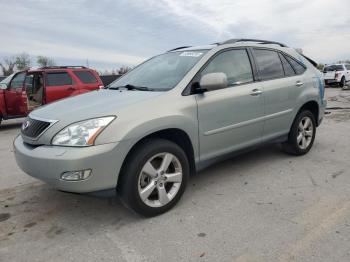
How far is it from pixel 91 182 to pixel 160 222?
0.79 meters

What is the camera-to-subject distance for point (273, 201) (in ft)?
12.3

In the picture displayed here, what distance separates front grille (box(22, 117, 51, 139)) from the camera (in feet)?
10.9

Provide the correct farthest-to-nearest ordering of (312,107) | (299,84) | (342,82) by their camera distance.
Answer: (342,82) < (312,107) < (299,84)

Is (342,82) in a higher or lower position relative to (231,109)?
lower

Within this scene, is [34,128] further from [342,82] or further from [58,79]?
[342,82]

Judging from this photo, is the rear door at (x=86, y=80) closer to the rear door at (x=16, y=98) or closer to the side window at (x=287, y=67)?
the rear door at (x=16, y=98)

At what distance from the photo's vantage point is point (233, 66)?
432 cm

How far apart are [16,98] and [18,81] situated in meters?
0.55

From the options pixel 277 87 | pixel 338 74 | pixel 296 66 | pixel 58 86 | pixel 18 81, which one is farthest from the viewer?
pixel 338 74

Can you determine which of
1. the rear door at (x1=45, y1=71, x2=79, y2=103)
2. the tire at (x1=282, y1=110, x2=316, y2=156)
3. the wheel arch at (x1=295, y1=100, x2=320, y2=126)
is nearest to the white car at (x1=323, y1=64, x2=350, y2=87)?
the rear door at (x1=45, y1=71, x2=79, y2=103)

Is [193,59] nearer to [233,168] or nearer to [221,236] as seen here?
[233,168]

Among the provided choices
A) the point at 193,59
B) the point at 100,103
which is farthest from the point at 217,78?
the point at 100,103

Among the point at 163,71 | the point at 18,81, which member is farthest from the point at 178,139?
the point at 18,81

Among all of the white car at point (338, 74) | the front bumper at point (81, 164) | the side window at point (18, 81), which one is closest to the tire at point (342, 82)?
the white car at point (338, 74)
